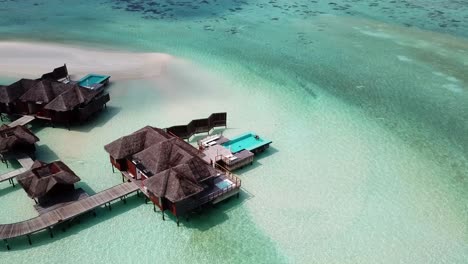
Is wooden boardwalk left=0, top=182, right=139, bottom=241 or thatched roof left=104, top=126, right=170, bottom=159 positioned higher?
thatched roof left=104, top=126, right=170, bottom=159

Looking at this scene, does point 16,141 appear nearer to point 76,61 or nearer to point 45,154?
point 45,154

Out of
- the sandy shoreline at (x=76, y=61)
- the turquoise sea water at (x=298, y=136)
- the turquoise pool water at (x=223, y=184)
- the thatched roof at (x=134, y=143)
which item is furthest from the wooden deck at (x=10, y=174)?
the sandy shoreline at (x=76, y=61)

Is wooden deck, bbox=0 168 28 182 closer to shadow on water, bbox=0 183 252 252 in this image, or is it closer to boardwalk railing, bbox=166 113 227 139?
shadow on water, bbox=0 183 252 252

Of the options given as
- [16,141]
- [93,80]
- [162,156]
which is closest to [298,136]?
[162,156]

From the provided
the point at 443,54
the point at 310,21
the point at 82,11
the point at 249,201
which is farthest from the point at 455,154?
the point at 82,11

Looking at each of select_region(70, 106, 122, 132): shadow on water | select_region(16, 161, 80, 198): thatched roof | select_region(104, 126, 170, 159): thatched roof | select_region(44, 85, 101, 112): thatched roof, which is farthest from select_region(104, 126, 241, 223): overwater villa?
select_region(44, 85, 101, 112): thatched roof

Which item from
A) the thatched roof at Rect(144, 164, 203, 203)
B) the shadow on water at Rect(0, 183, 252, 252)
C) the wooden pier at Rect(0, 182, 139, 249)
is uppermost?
the thatched roof at Rect(144, 164, 203, 203)

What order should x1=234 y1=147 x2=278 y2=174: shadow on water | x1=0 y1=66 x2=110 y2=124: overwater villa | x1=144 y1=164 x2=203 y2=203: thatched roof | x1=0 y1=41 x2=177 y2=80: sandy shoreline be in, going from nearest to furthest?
1. x1=144 y1=164 x2=203 y2=203: thatched roof
2. x1=234 y1=147 x2=278 y2=174: shadow on water
3. x1=0 y1=66 x2=110 y2=124: overwater villa
4. x1=0 y1=41 x2=177 y2=80: sandy shoreline

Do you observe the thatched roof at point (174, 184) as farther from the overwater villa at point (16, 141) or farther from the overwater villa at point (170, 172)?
the overwater villa at point (16, 141)
